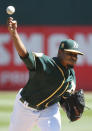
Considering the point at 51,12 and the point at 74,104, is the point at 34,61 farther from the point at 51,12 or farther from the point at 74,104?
the point at 51,12

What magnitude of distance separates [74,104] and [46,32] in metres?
9.91

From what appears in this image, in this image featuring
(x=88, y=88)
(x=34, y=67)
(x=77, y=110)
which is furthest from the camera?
(x=88, y=88)

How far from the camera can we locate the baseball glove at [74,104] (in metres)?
5.54

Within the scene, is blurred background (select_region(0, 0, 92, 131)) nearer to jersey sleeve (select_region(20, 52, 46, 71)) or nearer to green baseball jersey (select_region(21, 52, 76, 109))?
green baseball jersey (select_region(21, 52, 76, 109))

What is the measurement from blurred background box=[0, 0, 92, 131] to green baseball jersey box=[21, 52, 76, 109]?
30.5 ft

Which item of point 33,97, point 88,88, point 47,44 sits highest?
point 33,97

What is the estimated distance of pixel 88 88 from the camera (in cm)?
1489

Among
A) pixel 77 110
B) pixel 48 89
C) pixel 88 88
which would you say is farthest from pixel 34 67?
pixel 88 88

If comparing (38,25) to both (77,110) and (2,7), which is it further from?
(77,110)

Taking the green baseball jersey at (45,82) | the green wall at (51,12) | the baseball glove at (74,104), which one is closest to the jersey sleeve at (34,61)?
the green baseball jersey at (45,82)

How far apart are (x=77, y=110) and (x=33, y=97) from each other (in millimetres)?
652

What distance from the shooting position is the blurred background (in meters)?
14.9

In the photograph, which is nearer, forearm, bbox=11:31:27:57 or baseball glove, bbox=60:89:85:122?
forearm, bbox=11:31:27:57

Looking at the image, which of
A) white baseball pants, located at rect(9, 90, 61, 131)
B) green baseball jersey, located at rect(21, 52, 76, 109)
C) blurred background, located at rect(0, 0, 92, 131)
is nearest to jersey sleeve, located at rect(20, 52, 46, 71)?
green baseball jersey, located at rect(21, 52, 76, 109)
